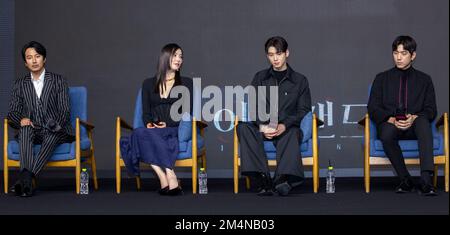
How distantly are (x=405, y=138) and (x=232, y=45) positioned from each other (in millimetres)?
2332

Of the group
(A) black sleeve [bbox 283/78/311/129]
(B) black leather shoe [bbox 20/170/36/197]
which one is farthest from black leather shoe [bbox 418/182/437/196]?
(B) black leather shoe [bbox 20/170/36/197]

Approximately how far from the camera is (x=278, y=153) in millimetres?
5520

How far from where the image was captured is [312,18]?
7.44m

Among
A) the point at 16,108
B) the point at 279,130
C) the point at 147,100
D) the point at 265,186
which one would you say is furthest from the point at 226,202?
the point at 16,108

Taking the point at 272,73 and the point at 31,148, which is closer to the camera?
the point at 31,148

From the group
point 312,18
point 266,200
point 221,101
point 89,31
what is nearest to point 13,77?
point 89,31

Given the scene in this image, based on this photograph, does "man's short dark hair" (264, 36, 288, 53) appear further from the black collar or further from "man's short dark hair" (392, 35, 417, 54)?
"man's short dark hair" (392, 35, 417, 54)

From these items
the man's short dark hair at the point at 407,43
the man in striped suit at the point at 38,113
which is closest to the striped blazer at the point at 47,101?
the man in striped suit at the point at 38,113

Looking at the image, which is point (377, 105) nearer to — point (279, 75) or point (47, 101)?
point (279, 75)

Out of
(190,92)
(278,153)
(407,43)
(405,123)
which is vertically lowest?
(278,153)

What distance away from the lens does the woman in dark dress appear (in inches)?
220

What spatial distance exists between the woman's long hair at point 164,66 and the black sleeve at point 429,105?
1784 mm

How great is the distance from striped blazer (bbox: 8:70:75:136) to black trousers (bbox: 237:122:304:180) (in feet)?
4.29
